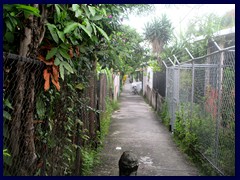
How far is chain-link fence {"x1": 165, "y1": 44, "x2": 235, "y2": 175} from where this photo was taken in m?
1.99

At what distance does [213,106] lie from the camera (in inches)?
104

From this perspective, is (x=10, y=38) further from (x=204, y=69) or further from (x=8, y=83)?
(x=204, y=69)

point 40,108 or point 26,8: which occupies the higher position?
point 26,8

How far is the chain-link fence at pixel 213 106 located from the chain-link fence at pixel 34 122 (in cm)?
114

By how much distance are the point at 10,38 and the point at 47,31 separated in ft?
0.76

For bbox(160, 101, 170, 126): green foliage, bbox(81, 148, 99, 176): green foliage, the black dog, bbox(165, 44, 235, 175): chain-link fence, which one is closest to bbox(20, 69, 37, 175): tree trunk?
the black dog

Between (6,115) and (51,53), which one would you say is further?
(51,53)

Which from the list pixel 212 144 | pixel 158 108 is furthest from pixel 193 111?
pixel 158 108

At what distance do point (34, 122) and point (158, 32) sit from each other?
1173 mm

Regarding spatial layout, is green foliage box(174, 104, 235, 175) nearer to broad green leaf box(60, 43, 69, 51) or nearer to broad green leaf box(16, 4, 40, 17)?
broad green leaf box(60, 43, 69, 51)

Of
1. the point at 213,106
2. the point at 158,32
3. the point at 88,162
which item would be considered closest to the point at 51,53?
the point at 158,32

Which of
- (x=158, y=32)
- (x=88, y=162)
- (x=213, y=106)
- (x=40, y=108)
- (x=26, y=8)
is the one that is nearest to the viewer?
(x=26, y=8)

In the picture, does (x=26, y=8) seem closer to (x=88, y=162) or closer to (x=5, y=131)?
(x=5, y=131)

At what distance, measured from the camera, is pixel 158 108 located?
6297 millimetres
